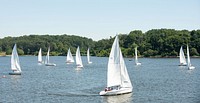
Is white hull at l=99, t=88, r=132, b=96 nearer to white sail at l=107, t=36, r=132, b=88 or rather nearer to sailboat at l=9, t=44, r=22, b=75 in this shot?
white sail at l=107, t=36, r=132, b=88

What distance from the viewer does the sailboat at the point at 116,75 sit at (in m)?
52.2

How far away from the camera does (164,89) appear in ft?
198

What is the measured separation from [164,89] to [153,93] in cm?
526

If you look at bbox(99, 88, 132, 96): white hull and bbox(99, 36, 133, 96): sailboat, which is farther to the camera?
bbox(99, 36, 133, 96): sailboat

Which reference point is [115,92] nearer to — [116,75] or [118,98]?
[118,98]

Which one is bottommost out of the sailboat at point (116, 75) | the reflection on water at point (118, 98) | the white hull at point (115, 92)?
the reflection on water at point (118, 98)

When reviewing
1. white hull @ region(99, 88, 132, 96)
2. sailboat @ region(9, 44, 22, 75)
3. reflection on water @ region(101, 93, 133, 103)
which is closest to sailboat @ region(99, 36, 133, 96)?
white hull @ region(99, 88, 132, 96)

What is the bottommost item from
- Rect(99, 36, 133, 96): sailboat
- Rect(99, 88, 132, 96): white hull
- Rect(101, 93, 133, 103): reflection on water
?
Rect(101, 93, 133, 103): reflection on water

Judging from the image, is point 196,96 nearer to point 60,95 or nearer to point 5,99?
point 60,95

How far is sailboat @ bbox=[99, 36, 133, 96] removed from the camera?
2056 inches

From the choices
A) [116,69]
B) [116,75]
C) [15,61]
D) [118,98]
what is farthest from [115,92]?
[15,61]

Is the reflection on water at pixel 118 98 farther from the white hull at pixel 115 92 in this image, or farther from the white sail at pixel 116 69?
the white sail at pixel 116 69

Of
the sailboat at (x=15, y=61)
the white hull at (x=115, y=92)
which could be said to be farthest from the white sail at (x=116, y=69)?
the sailboat at (x=15, y=61)

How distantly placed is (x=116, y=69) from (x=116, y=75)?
0.83 metres
